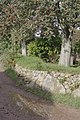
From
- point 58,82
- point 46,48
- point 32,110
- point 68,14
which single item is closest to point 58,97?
point 58,82

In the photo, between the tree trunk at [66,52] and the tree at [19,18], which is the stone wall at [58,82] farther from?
the tree trunk at [66,52]

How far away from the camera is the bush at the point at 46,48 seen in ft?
51.0

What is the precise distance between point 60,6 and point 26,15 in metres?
1.48

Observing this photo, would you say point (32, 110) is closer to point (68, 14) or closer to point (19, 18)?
point (68, 14)

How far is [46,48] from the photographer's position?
618 inches

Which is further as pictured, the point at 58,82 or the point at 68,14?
the point at 68,14

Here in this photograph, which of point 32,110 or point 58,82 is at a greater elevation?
point 58,82

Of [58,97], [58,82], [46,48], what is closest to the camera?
[58,97]

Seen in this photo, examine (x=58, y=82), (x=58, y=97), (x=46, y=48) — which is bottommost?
(x=58, y=97)

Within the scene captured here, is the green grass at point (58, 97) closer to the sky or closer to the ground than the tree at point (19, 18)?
closer to the ground

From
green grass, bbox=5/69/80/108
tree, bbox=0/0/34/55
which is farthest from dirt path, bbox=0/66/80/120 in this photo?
tree, bbox=0/0/34/55

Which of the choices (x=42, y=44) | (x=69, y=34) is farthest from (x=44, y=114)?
(x=42, y=44)

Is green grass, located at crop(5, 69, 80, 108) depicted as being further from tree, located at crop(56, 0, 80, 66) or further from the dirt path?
tree, located at crop(56, 0, 80, 66)

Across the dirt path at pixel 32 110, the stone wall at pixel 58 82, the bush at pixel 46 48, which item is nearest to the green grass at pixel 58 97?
the stone wall at pixel 58 82
